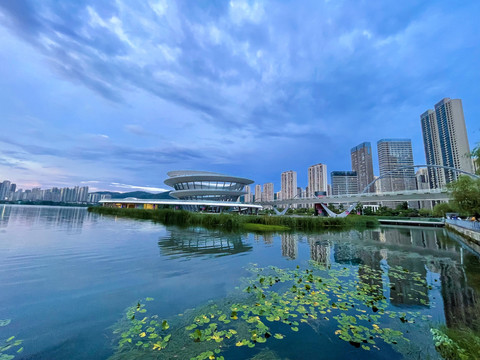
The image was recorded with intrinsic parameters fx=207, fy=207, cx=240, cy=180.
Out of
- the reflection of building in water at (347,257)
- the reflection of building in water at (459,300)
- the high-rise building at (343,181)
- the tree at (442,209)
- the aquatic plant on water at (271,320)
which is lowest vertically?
the reflection of building in water at (347,257)

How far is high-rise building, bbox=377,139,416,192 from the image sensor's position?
10706 cm

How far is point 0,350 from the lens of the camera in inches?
135

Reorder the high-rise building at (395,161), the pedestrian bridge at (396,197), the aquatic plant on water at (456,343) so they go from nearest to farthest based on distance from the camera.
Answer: the aquatic plant on water at (456,343), the pedestrian bridge at (396,197), the high-rise building at (395,161)

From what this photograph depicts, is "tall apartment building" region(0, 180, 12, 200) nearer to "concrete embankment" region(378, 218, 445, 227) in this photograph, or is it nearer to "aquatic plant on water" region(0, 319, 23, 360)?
"aquatic plant on water" region(0, 319, 23, 360)

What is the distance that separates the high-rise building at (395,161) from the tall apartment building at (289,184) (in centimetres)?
4932

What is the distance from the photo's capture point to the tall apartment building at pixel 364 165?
433 feet

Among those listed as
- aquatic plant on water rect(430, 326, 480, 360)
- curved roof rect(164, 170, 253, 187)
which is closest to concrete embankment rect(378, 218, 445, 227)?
curved roof rect(164, 170, 253, 187)

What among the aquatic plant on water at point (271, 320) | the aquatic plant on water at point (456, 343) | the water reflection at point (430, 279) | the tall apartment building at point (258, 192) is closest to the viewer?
the aquatic plant on water at point (456, 343)

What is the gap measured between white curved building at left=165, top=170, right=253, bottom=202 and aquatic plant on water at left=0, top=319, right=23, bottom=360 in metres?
67.6

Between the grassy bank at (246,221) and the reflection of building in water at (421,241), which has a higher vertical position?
the grassy bank at (246,221)

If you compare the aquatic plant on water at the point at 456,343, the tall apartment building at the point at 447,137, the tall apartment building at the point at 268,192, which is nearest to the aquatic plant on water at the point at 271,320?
the aquatic plant on water at the point at 456,343

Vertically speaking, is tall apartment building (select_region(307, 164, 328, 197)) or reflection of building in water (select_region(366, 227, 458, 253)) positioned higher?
tall apartment building (select_region(307, 164, 328, 197))

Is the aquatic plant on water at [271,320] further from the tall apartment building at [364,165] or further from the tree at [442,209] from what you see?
the tall apartment building at [364,165]

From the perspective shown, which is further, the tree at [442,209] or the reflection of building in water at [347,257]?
the tree at [442,209]
